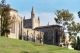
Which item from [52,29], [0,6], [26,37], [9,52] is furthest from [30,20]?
[9,52]

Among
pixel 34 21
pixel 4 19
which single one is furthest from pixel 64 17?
pixel 34 21

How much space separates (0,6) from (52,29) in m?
66.4

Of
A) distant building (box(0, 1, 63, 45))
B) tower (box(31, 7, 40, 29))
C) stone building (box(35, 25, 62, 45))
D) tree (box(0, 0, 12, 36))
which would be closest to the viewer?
tree (box(0, 0, 12, 36))

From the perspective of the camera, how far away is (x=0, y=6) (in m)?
83.1

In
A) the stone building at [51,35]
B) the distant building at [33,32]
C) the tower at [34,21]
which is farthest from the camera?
the tower at [34,21]

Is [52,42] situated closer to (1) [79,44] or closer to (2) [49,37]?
(2) [49,37]

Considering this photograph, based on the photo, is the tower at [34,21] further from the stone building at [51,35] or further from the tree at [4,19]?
the tree at [4,19]

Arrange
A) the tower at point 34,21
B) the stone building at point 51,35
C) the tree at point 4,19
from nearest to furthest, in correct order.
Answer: the tree at point 4,19 → the stone building at point 51,35 → the tower at point 34,21

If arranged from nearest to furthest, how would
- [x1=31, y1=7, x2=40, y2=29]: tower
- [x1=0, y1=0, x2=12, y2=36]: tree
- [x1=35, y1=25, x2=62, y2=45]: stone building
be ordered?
[x1=0, y1=0, x2=12, y2=36]: tree < [x1=35, y1=25, x2=62, y2=45]: stone building < [x1=31, y1=7, x2=40, y2=29]: tower

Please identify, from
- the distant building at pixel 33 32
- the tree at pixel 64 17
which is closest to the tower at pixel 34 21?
the distant building at pixel 33 32

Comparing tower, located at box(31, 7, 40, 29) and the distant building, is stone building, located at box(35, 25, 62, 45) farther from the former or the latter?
tower, located at box(31, 7, 40, 29)

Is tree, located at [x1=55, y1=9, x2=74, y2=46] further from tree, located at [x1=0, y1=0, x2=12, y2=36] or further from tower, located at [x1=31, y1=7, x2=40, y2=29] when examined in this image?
tower, located at [x1=31, y1=7, x2=40, y2=29]

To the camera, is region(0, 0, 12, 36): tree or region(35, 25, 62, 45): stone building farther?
region(35, 25, 62, 45): stone building

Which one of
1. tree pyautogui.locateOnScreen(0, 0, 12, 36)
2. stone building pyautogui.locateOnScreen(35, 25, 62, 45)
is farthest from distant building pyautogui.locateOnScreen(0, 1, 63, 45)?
tree pyautogui.locateOnScreen(0, 0, 12, 36)
